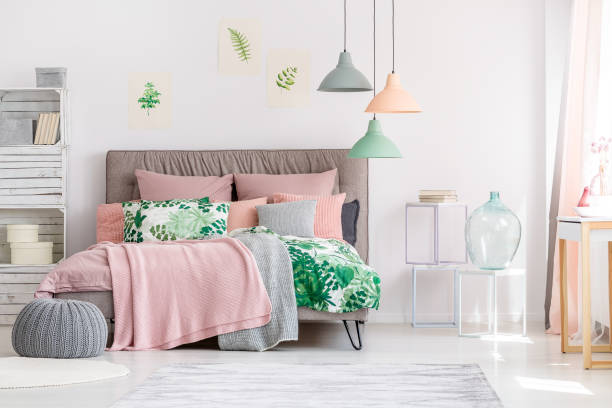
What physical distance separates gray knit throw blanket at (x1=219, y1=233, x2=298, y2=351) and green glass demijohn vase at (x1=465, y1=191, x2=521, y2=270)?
1390 mm

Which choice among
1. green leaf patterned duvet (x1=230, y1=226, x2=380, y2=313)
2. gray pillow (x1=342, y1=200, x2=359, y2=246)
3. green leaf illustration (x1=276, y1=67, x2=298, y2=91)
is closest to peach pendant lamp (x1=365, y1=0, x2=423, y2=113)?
gray pillow (x1=342, y1=200, x2=359, y2=246)

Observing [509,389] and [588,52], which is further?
[588,52]

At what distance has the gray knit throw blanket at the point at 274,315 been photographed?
450 centimetres

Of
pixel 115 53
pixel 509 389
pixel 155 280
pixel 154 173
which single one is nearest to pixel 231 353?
pixel 155 280

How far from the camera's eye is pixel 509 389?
361cm

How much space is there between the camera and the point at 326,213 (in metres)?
5.63

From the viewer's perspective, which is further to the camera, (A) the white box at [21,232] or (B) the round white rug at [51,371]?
(A) the white box at [21,232]

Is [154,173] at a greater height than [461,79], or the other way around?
[461,79]

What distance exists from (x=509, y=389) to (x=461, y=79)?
3.03m

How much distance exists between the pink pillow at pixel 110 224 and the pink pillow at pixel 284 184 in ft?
2.85

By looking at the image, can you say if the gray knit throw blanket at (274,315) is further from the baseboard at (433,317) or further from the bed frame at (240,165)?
the baseboard at (433,317)

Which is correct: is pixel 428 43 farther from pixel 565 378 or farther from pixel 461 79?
pixel 565 378

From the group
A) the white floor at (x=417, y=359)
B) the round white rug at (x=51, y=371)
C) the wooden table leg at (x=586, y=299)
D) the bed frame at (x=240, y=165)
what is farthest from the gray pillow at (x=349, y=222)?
the round white rug at (x=51, y=371)

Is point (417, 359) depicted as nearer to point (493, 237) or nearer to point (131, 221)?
point (493, 237)
